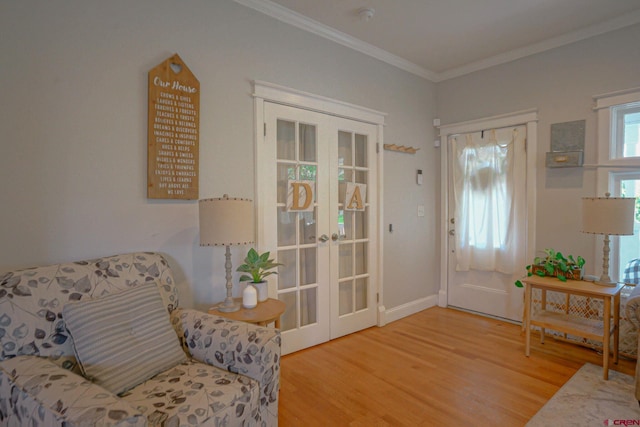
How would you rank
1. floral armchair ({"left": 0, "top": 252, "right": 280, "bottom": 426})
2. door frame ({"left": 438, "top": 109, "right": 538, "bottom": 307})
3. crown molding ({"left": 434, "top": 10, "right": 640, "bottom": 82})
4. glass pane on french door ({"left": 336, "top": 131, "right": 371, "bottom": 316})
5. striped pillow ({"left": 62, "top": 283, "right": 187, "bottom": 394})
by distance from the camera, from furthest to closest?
door frame ({"left": 438, "top": 109, "right": 538, "bottom": 307})
glass pane on french door ({"left": 336, "top": 131, "right": 371, "bottom": 316})
crown molding ({"left": 434, "top": 10, "right": 640, "bottom": 82})
striped pillow ({"left": 62, "top": 283, "right": 187, "bottom": 394})
floral armchair ({"left": 0, "top": 252, "right": 280, "bottom": 426})

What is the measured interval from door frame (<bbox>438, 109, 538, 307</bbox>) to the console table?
74 centimetres

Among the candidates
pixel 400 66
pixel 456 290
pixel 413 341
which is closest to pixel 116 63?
Answer: pixel 400 66

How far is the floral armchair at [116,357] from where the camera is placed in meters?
1.13

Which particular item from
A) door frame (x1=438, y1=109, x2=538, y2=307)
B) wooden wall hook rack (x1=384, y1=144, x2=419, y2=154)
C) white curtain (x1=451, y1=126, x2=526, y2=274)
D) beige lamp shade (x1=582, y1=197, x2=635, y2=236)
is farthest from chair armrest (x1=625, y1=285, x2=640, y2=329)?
wooden wall hook rack (x1=384, y1=144, x2=419, y2=154)

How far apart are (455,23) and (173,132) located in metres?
2.50

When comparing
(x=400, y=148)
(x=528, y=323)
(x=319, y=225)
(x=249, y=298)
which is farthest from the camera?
(x=400, y=148)

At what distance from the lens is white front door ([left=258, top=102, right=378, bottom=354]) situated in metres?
2.71

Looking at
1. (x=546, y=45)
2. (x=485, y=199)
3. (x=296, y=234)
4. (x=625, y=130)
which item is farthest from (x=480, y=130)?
(x=296, y=234)

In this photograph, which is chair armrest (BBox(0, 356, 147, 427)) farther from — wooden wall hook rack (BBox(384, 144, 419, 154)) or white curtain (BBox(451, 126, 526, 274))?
white curtain (BBox(451, 126, 526, 274))

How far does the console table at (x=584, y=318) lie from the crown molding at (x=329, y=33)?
2499mm

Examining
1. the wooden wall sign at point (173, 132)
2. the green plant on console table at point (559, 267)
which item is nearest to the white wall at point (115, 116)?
the wooden wall sign at point (173, 132)

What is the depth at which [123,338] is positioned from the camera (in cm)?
145

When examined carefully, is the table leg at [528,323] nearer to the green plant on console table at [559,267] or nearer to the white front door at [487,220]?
the green plant on console table at [559,267]

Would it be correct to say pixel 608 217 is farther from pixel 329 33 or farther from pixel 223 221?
pixel 223 221
